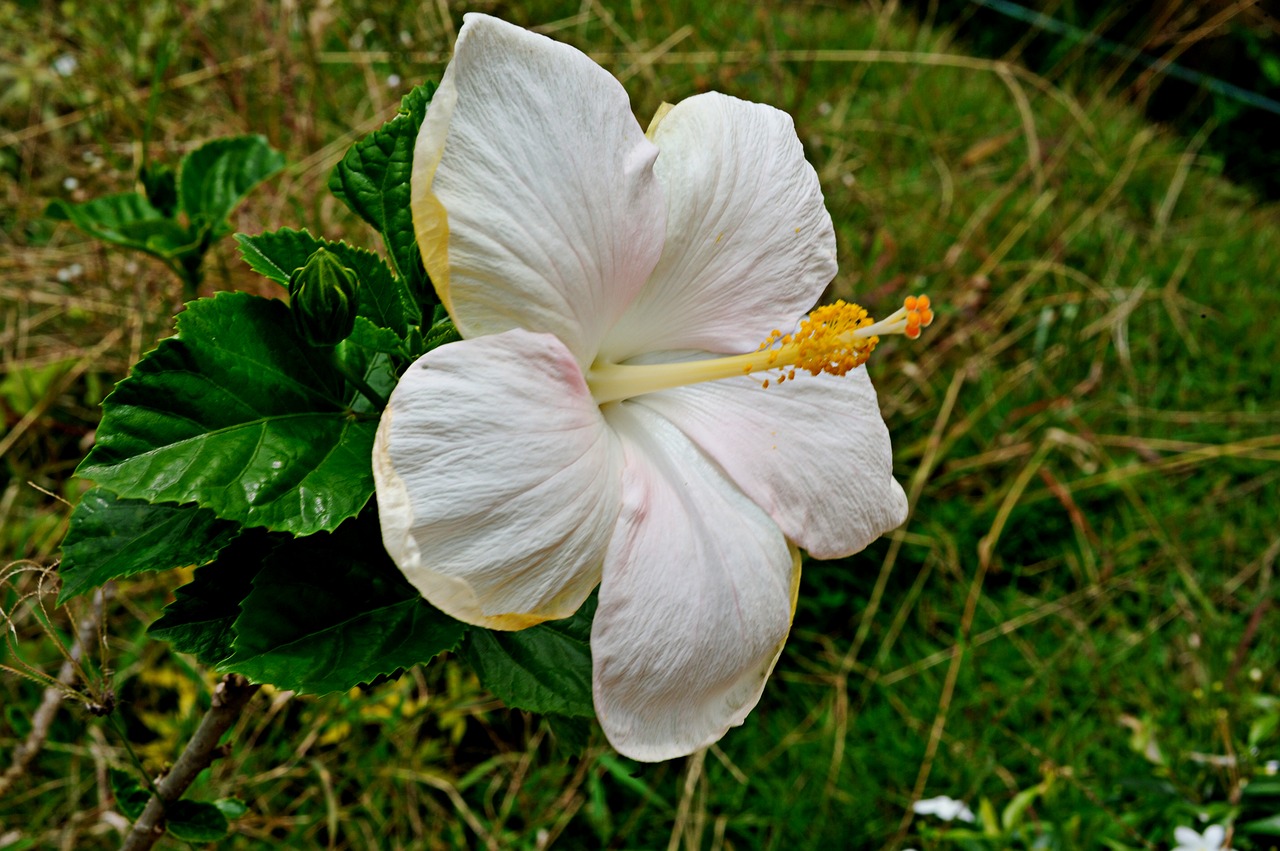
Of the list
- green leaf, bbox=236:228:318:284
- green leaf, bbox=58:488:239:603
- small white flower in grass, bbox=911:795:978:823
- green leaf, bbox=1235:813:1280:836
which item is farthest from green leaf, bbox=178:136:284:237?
green leaf, bbox=1235:813:1280:836

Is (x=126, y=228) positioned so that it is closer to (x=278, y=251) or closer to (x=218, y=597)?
(x=278, y=251)

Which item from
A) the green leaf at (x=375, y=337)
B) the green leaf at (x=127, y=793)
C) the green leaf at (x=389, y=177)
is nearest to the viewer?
the green leaf at (x=375, y=337)

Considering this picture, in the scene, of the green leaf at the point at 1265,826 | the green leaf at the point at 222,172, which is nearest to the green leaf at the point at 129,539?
the green leaf at the point at 222,172

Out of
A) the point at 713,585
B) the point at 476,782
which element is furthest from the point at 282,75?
the point at 713,585

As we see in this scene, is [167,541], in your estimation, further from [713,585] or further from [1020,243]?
[1020,243]

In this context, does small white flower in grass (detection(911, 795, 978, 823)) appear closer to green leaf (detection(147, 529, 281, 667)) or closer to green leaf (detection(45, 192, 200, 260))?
green leaf (detection(147, 529, 281, 667))

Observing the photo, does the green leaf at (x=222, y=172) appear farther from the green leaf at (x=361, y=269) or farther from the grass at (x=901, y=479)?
the green leaf at (x=361, y=269)

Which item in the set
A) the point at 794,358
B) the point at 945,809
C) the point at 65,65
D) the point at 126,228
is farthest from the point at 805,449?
the point at 65,65
